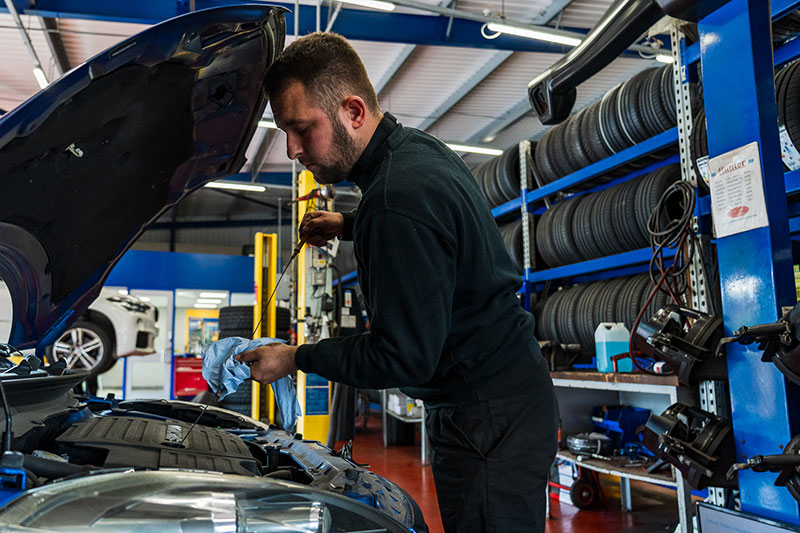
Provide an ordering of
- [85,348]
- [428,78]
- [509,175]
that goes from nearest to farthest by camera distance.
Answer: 1. [509,175]
2. [85,348]
3. [428,78]

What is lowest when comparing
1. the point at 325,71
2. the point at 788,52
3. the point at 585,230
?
the point at 325,71

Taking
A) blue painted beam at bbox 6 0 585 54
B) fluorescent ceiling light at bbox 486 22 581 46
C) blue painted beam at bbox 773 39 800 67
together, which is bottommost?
blue painted beam at bbox 773 39 800 67

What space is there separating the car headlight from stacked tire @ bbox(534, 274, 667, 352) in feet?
9.31

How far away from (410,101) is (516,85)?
1.69 metres

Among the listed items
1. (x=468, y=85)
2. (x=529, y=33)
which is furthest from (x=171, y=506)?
(x=468, y=85)

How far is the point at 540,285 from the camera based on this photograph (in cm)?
504

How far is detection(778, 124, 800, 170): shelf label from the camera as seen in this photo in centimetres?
233

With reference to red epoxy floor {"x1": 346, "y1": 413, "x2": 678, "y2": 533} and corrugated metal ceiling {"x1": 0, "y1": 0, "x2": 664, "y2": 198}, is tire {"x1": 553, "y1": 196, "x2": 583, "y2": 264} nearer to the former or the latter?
red epoxy floor {"x1": 346, "y1": 413, "x2": 678, "y2": 533}

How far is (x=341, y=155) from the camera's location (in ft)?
4.07

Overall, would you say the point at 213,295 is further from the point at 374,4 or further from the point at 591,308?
the point at 591,308

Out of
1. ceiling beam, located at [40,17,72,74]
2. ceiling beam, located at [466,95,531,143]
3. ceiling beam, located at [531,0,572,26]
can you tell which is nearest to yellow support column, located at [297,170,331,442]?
ceiling beam, located at [531,0,572,26]

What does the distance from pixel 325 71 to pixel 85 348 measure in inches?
208

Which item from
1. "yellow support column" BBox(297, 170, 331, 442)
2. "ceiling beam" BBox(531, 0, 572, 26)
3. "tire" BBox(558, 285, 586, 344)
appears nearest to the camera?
"tire" BBox(558, 285, 586, 344)

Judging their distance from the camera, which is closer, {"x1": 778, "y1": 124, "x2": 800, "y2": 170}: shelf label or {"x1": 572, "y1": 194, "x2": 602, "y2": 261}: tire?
{"x1": 778, "y1": 124, "x2": 800, "y2": 170}: shelf label
